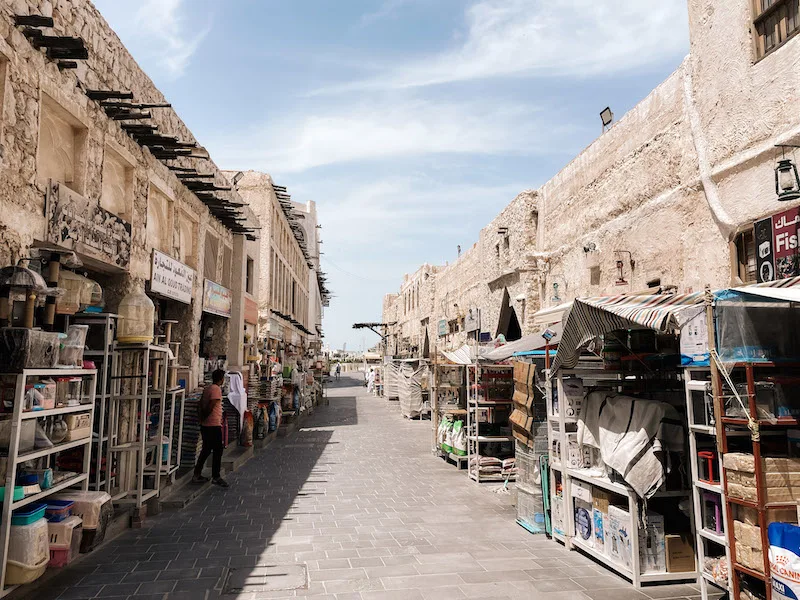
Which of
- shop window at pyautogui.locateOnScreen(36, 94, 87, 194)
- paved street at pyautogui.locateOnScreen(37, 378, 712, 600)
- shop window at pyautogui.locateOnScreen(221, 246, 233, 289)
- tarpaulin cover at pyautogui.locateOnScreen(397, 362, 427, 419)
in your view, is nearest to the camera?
paved street at pyautogui.locateOnScreen(37, 378, 712, 600)

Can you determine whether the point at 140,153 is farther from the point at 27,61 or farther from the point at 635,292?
the point at 635,292

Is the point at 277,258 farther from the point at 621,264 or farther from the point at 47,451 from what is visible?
the point at 47,451

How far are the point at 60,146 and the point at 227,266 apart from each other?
7.48 m

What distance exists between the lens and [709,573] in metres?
4.61

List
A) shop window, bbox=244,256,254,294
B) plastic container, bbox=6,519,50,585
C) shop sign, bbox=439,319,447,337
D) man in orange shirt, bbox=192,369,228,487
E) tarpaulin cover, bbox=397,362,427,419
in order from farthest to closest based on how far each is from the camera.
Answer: shop sign, bbox=439,319,447,337, tarpaulin cover, bbox=397,362,427,419, shop window, bbox=244,256,254,294, man in orange shirt, bbox=192,369,228,487, plastic container, bbox=6,519,50,585

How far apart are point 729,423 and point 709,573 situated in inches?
52.8

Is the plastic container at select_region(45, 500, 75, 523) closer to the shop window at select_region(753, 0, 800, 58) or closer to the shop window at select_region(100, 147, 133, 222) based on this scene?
the shop window at select_region(100, 147, 133, 222)

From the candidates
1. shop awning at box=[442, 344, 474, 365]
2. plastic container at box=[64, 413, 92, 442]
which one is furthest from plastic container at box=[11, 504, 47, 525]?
shop awning at box=[442, 344, 474, 365]

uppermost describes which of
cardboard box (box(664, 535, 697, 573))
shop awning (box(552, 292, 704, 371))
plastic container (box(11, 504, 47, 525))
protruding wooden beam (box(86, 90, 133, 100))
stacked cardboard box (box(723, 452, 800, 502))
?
protruding wooden beam (box(86, 90, 133, 100))

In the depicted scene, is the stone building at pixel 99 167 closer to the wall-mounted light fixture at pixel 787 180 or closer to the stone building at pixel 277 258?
the stone building at pixel 277 258

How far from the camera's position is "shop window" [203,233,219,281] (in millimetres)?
11812

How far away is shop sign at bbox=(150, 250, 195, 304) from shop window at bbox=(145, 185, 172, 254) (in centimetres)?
26

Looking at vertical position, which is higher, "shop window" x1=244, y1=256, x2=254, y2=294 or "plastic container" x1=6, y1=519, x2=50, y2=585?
"shop window" x1=244, y1=256, x2=254, y2=294

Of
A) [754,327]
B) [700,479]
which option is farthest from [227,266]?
[754,327]
